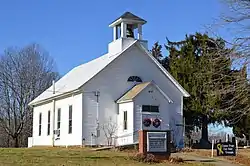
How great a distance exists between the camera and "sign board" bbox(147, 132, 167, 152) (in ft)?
86.9

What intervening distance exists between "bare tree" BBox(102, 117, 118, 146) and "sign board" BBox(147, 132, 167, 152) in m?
10.9

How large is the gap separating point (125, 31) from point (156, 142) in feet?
51.3

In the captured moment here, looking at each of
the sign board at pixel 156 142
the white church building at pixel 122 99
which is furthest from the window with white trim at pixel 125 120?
the sign board at pixel 156 142

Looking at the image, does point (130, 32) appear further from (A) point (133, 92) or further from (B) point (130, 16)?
(A) point (133, 92)

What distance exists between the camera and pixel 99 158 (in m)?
24.8

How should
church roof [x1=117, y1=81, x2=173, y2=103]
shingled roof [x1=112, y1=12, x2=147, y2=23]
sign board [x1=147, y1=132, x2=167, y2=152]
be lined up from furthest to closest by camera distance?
shingled roof [x1=112, y1=12, x2=147, y2=23] < church roof [x1=117, y1=81, x2=173, y2=103] < sign board [x1=147, y1=132, x2=167, y2=152]

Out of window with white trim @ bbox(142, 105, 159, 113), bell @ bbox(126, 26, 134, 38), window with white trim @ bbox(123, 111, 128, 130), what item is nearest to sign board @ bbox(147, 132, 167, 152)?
window with white trim @ bbox(142, 105, 159, 113)

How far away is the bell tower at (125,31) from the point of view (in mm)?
39853

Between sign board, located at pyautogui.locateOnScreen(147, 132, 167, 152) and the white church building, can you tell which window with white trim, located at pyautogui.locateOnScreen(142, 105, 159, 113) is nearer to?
the white church building

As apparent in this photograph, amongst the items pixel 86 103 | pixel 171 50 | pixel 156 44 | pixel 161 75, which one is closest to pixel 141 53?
pixel 161 75

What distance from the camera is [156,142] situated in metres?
26.7

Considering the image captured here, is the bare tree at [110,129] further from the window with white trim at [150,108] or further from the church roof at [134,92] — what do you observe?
the window with white trim at [150,108]

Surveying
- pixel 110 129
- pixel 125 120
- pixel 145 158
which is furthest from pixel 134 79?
pixel 145 158

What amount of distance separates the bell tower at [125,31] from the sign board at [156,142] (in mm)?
13910
